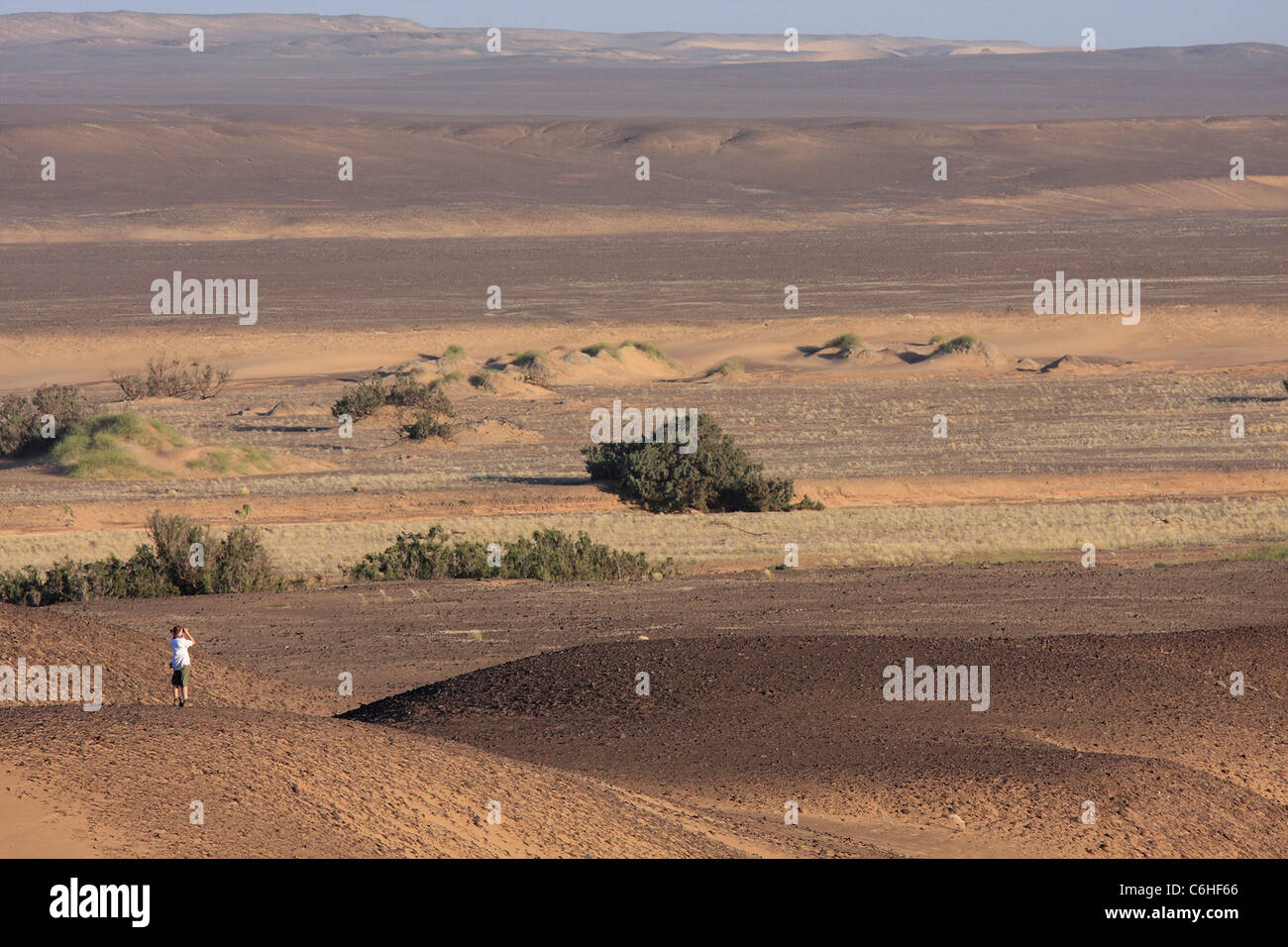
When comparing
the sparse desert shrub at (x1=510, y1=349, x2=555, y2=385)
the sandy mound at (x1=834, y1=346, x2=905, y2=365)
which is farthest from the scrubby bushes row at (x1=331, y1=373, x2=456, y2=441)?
the sandy mound at (x1=834, y1=346, x2=905, y2=365)

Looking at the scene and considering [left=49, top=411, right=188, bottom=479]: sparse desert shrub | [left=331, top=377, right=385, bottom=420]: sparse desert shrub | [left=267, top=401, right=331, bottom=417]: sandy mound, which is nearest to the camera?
[left=49, top=411, right=188, bottom=479]: sparse desert shrub

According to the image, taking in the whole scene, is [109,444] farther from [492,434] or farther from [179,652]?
[179,652]

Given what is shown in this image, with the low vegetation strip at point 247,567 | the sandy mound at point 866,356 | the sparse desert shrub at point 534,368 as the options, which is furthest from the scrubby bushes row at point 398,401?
the low vegetation strip at point 247,567

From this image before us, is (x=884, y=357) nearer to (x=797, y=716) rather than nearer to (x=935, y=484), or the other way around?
(x=935, y=484)

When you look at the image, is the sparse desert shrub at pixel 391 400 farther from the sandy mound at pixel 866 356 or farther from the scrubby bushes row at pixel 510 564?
the scrubby bushes row at pixel 510 564
